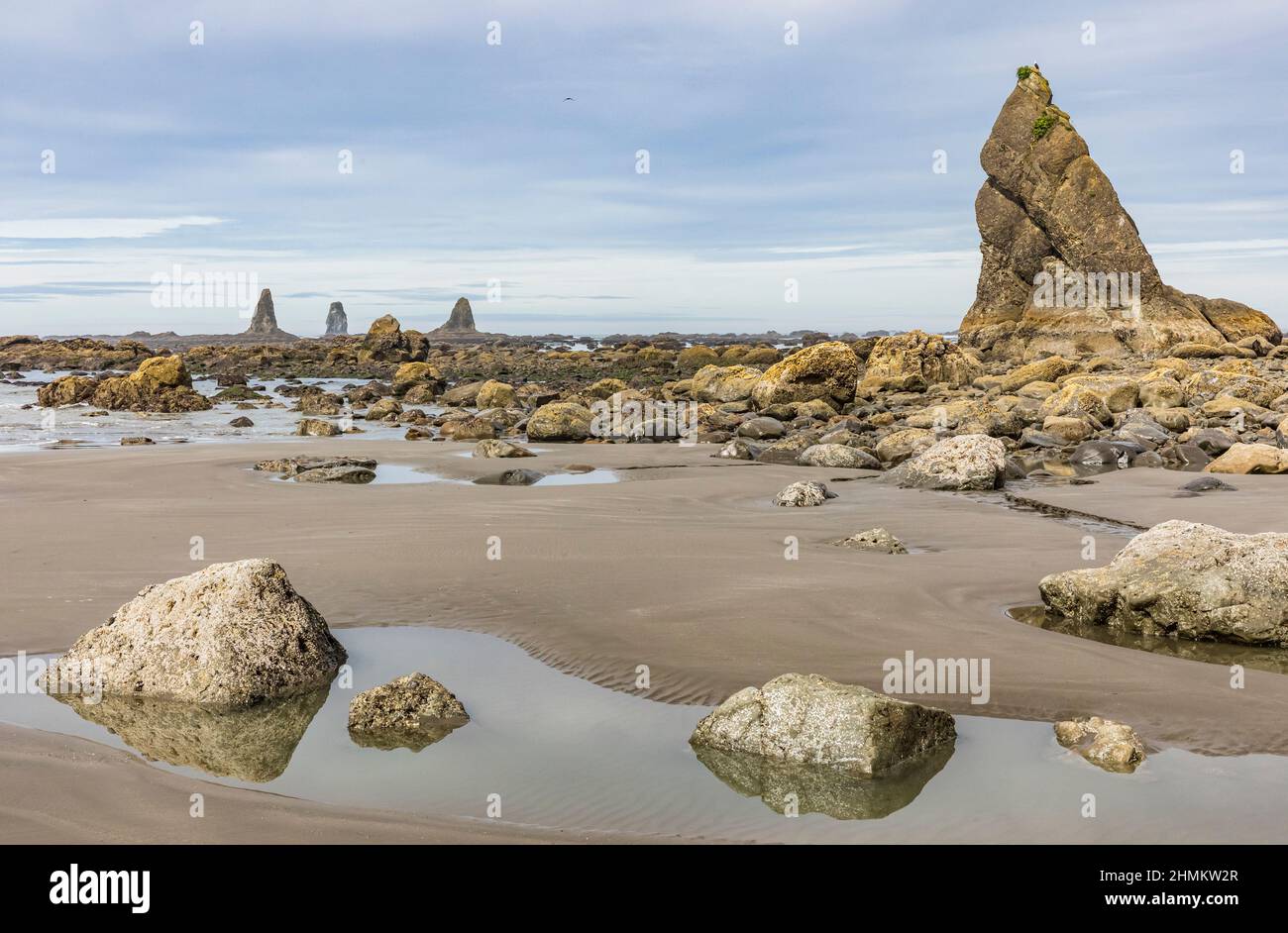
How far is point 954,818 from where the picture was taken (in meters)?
4.34

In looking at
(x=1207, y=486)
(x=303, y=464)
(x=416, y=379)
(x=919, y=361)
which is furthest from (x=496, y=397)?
(x=1207, y=486)

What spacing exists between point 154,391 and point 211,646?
32484mm

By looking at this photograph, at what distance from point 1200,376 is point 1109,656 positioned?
28.1 m

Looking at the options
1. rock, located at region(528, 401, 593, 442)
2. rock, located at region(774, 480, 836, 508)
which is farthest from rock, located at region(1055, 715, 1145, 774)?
rock, located at region(528, 401, 593, 442)

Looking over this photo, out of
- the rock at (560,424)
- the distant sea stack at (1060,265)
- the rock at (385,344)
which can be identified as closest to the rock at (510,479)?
the rock at (560,424)

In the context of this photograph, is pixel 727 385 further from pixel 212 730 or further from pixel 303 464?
pixel 212 730

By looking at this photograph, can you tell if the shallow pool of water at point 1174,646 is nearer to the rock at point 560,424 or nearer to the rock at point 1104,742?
the rock at point 1104,742

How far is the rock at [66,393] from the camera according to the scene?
114ft

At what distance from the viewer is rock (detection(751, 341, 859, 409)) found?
92.2 ft

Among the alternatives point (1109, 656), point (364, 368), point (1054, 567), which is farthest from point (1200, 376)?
point (364, 368)

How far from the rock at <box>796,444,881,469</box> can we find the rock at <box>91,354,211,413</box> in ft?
79.3

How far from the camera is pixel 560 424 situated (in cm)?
2255
